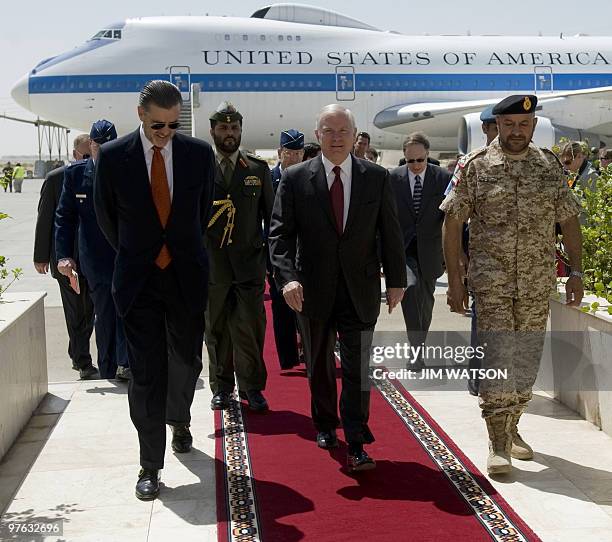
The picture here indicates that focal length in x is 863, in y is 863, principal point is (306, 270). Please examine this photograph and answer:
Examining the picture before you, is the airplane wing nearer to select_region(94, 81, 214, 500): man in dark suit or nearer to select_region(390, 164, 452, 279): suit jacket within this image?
select_region(390, 164, 452, 279): suit jacket

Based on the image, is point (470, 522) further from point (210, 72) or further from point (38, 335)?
point (210, 72)

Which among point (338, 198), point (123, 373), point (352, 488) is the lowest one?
point (352, 488)

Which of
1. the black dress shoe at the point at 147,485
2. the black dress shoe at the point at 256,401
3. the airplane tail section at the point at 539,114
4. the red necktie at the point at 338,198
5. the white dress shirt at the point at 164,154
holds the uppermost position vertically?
the airplane tail section at the point at 539,114

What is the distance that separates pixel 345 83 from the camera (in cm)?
2053

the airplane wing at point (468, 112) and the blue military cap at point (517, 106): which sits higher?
the airplane wing at point (468, 112)

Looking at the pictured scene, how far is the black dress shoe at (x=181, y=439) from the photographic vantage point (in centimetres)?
440

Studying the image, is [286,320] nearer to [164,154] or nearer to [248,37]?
[164,154]

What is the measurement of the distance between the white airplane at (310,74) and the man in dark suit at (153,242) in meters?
16.4

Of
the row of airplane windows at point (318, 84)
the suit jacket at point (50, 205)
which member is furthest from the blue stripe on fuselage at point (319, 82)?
the suit jacket at point (50, 205)

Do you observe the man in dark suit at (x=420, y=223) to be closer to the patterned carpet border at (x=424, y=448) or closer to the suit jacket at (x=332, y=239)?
the patterned carpet border at (x=424, y=448)

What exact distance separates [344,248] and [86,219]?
90.6 inches

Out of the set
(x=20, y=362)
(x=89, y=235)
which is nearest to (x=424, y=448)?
(x=20, y=362)

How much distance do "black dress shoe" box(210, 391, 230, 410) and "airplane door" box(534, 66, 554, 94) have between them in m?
17.7

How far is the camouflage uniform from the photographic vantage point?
13.0 ft
